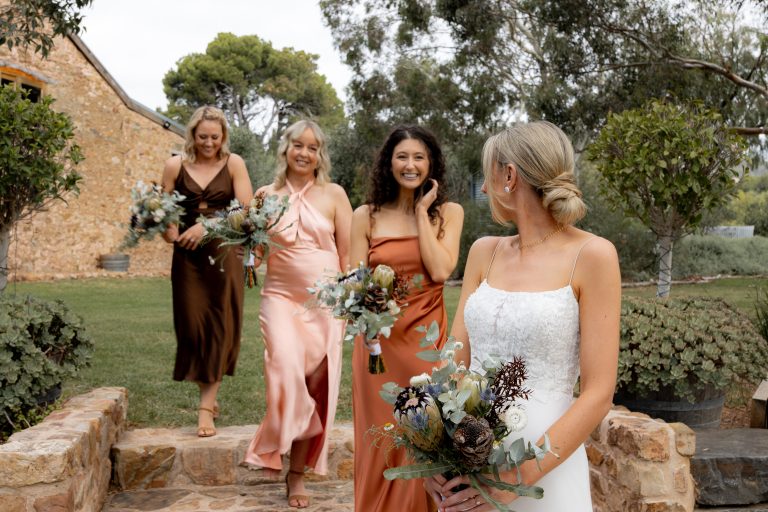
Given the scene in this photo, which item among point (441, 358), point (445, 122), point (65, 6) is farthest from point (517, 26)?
point (441, 358)

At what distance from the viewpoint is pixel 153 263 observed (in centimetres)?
2058

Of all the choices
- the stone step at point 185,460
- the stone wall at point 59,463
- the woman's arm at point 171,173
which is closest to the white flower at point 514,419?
the stone wall at point 59,463

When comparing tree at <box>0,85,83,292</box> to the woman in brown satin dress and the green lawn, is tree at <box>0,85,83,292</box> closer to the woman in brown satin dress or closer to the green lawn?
the woman in brown satin dress

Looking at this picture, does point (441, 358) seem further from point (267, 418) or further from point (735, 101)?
point (735, 101)

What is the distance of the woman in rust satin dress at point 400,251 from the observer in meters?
3.85

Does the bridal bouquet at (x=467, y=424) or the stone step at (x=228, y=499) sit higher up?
the bridal bouquet at (x=467, y=424)

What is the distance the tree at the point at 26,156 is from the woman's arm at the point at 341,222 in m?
2.55

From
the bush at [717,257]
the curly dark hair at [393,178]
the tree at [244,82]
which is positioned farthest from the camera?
the tree at [244,82]

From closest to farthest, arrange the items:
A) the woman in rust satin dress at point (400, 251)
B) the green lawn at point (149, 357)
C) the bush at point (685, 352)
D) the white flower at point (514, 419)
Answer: the white flower at point (514, 419), the woman in rust satin dress at point (400, 251), the bush at point (685, 352), the green lawn at point (149, 357)

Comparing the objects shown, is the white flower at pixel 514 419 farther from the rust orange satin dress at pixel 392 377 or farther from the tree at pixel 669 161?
the tree at pixel 669 161

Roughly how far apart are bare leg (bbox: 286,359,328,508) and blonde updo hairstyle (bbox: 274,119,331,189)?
1270 millimetres

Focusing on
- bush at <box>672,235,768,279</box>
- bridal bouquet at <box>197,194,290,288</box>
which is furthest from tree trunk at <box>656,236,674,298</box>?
bush at <box>672,235,768,279</box>

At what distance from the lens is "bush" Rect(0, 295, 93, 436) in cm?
448

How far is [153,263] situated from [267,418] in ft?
54.7
